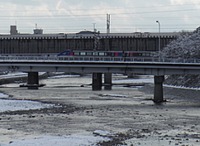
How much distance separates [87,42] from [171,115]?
3678 inches

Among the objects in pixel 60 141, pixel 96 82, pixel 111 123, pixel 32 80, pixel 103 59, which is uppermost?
pixel 103 59

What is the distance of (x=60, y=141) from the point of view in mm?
34219

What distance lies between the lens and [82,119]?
159 feet

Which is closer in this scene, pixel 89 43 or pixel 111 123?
pixel 111 123

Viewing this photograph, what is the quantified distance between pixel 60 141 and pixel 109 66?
45.0 metres

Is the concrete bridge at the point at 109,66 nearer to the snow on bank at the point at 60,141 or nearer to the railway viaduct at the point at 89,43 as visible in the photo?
the snow on bank at the point at 60,141

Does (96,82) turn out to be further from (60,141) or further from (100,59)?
(60,141)

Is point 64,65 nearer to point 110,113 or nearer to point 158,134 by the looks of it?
point 110,113

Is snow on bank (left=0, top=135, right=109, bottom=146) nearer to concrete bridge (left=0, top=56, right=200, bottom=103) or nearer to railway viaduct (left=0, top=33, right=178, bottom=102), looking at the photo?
concrete bridge (left=0, top=56, right=200, bottom=103)

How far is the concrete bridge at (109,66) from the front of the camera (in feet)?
245

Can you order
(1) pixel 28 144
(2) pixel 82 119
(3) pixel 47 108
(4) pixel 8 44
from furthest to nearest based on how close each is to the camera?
(4) pixel 8 44, (3) pixel 47 108, (2) pixel 82 119, (1) pixel 28 144

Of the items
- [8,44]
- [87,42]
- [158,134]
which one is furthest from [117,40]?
[158,134]

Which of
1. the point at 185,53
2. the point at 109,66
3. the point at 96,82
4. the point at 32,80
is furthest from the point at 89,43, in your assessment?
the point at 109,66

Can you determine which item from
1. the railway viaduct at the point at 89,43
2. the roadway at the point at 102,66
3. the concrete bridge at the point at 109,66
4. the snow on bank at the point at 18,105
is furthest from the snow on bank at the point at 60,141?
the railway viaduct at the point at 89,43
